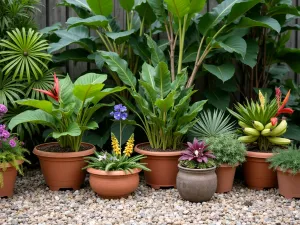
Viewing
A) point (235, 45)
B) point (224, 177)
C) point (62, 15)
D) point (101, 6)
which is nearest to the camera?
point (224, 177)

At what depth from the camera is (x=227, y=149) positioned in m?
4.31

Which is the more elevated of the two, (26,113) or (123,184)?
(26,113)

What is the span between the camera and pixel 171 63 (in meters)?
5.10

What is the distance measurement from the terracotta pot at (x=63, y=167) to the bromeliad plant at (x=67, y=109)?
15 cm

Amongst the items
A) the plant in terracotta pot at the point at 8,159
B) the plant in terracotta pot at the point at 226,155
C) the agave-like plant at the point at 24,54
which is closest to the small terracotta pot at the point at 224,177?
the plant in terracotta pot at the point at 226,155

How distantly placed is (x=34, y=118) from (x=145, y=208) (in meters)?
1.36

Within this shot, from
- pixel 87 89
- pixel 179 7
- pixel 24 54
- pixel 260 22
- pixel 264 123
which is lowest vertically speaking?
pixel 264 123

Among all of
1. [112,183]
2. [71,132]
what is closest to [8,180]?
[71,132]

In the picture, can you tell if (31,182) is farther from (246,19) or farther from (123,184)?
(246,19)

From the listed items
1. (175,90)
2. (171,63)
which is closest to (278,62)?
(171,63)

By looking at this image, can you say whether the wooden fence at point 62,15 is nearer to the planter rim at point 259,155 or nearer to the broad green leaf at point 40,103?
the broad green leaf at point 40,103

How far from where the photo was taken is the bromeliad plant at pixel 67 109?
4.20 metres

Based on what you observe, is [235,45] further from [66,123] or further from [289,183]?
[66,123]

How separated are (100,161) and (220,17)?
A: 2.07 meters
